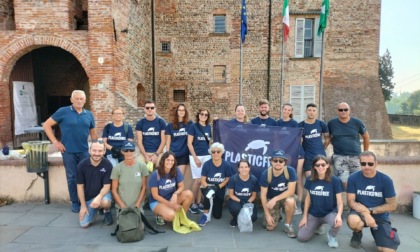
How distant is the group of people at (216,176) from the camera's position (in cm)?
450

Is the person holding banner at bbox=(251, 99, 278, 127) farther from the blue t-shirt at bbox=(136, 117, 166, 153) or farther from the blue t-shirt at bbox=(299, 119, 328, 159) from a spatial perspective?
the blue t-shirt at bbox=(136, 117, 166, 153)

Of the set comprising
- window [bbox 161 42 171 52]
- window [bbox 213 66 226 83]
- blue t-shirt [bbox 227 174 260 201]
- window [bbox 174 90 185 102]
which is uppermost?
window [bbox 161 42 171 52]

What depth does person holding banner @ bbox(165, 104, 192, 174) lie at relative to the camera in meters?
5.88

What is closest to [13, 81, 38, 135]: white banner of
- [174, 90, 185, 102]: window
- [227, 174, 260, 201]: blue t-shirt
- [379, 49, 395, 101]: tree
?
[174, 90, 185, 102]: window

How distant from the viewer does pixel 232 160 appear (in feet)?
20.4

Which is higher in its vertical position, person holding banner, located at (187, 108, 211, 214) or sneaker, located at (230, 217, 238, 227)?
person holding banner, located at (187, 108, 211, 214)

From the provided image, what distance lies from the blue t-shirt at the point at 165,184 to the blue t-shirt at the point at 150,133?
3.26 feet

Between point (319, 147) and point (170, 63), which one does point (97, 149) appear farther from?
point (170, 63)

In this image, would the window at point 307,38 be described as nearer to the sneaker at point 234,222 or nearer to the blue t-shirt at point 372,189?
the blue t-shirt at point 372,189

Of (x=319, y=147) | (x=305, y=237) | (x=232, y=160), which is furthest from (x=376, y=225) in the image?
(x=232, y=160)

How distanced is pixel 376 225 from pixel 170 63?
15.0 metres

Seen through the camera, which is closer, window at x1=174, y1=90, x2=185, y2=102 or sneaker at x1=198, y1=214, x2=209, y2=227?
sneaker at x1=198, y1=214, x2=209, y2=227

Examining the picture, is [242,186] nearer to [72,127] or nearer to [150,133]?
[150,133]

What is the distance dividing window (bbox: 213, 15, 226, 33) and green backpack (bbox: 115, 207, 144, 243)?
14.6 m
